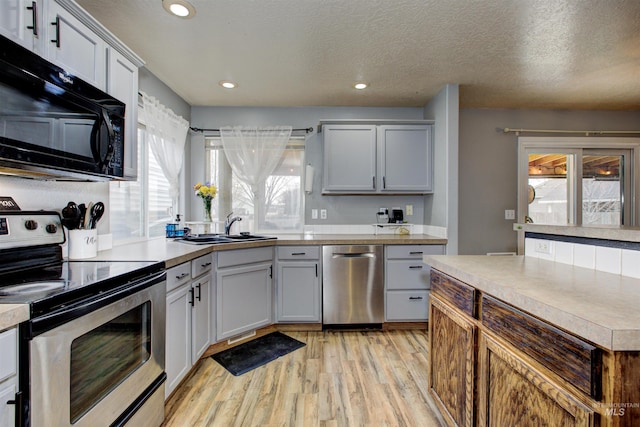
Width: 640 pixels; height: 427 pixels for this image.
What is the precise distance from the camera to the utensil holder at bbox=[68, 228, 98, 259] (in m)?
1.65

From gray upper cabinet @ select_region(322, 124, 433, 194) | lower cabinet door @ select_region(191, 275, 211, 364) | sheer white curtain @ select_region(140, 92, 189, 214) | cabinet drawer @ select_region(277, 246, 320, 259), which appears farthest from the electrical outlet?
sheer white curtain @ select_region(140, 92, 189, 214)

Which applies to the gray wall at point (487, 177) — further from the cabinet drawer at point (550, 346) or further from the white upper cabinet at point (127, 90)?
the white upper cabinet at point (127, 90)

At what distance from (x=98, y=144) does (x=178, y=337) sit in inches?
47.7

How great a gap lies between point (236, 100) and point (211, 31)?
130 centimetres

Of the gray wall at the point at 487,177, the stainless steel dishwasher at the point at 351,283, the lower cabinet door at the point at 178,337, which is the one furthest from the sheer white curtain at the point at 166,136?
the gray wall at the point at 487,177

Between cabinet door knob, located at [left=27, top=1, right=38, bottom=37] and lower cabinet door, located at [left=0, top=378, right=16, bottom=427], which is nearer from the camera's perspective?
lower cabinet door, located at [left=0, top=378, right=16, bottom=427]

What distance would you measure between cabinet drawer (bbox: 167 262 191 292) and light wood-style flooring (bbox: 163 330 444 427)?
0.73 metres

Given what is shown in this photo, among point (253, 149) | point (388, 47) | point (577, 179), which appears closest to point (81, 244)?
point (253, 149)

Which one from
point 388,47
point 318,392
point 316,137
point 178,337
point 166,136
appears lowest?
point 318,392

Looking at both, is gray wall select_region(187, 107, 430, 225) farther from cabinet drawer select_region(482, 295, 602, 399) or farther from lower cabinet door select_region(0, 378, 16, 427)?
lower cabinet door select_region(0, 378, 16, 427)

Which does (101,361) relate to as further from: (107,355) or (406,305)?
(406,305)

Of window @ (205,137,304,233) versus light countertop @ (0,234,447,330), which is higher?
window @ (205,137,304,233)

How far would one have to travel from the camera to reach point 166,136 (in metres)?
2.79

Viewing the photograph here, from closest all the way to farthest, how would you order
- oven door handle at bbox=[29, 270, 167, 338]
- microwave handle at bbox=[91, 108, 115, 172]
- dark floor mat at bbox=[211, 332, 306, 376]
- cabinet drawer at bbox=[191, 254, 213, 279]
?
1. oven door handle at bbox=[29, 270, 167, 338]
2. microwave handle at bbox=[91, 108, 115, 172]
3. cabinet drawer at bbox=[191, 254, 213, 279]
4. dark floor mat at bbox=[211, 332, 306, 376]
